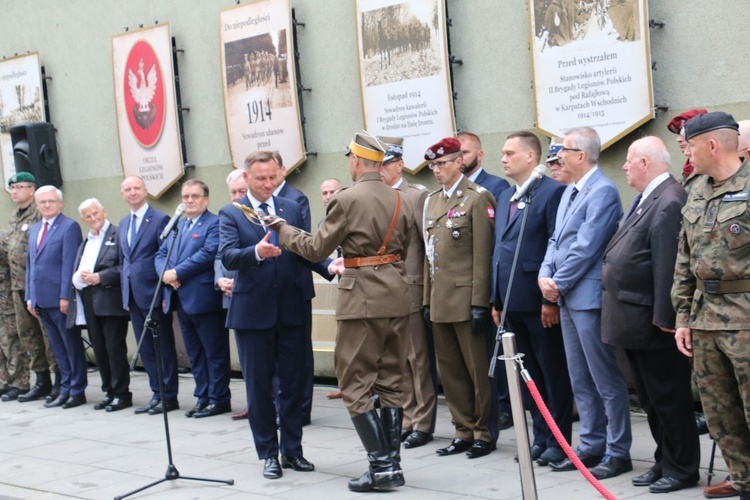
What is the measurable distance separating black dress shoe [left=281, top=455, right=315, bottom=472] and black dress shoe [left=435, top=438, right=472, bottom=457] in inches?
33.9

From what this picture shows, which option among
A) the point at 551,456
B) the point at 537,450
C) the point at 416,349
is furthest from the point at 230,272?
the point at 551,456

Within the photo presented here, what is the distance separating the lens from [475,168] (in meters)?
7.77

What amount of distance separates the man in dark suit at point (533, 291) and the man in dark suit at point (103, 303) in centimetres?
432

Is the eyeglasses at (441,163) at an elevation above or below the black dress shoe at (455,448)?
above

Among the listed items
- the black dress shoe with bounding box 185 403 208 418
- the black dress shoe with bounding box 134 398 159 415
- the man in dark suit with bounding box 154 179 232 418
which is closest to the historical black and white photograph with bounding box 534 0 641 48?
the man in dark suit with bounding box 154 179 232 418

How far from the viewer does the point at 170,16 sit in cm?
1209

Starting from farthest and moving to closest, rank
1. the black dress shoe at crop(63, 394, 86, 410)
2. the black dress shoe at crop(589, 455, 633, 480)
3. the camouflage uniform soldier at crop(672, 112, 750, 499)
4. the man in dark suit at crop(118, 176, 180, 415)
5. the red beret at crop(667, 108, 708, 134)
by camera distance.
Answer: the black dress shoe at crop(63, 394, 86, 410) → the man in dark suit at crop(118, 176, 180, 415) → the red beret at crop(667, 108, 708, 134) → the black dress shoe at crop(589, 455, 633, 480) → the camouflage uniform soldier at crop(672, 112, 750, 499)

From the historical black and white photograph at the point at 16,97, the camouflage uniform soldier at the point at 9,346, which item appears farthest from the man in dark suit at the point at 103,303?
the historical black and white photograph at the point at 16,97

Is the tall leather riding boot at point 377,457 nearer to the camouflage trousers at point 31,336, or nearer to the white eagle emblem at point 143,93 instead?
the camouflage trousers at point 31,336

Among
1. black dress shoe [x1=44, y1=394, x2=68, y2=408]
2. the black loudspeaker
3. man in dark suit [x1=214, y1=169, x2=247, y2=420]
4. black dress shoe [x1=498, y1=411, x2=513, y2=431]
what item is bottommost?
black dress shoe [x1=44, y1=394, x2=68, y2=408]

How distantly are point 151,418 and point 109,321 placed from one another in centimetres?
103

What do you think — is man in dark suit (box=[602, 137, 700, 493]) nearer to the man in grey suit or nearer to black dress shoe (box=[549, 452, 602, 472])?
the man in grey suit

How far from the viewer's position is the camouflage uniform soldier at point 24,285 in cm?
1086

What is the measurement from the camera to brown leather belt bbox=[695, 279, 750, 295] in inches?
202
